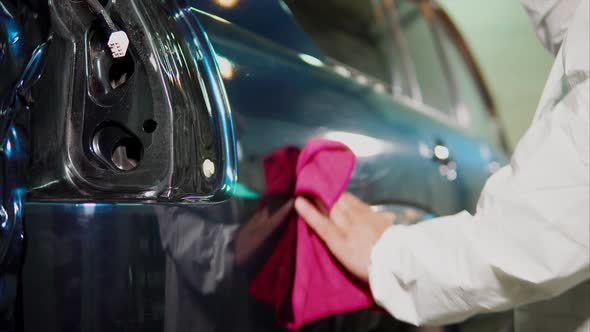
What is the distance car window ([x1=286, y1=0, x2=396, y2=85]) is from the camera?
3.96 feet

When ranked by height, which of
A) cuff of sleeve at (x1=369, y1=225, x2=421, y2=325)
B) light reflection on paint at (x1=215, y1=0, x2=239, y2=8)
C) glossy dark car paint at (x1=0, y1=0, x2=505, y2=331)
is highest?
light reflection on paint at (x1=215, y1=0, x2=239, y2=8)

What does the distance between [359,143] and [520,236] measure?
387 millimetres

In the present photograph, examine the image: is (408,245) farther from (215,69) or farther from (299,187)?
(215,69)

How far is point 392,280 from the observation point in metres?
0.75

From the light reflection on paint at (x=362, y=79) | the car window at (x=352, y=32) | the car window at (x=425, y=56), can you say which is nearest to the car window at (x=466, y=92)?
the car window at (x=425, y=56)

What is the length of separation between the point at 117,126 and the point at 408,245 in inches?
16.9

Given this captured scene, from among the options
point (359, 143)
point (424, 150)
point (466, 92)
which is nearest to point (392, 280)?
point (359, 143)

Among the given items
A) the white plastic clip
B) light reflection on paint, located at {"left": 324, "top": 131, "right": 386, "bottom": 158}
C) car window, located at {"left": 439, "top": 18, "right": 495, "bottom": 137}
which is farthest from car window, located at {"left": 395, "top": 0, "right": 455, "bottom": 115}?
the white plastic clip

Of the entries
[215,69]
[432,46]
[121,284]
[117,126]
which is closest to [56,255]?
[121,284]

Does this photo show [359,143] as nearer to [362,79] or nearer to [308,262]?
[308,262]

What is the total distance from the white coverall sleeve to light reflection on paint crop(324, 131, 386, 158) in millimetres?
215

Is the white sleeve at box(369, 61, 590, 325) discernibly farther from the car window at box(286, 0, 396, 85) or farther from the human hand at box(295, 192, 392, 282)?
the car window at box(286, 0, 396, 85)

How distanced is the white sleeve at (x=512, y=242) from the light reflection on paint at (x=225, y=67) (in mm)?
337

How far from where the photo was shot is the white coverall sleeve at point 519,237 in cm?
61
